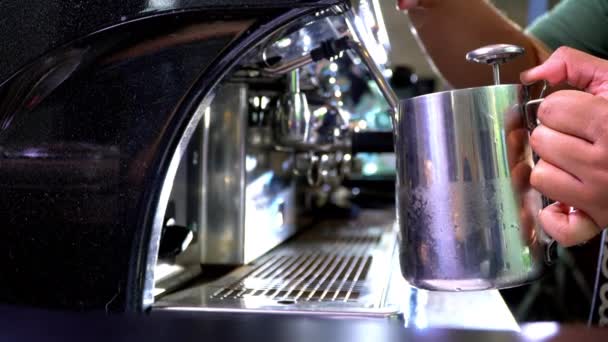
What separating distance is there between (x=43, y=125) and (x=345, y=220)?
0.93m

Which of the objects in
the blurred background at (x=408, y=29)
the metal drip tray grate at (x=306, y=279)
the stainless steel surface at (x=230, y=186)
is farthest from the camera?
the blurred background at (x=408, y=29)

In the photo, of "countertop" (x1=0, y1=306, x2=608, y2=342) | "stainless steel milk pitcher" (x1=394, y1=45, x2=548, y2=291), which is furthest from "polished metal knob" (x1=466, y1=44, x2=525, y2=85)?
"countertop" (x1=0, y1=306, x2=608, y2=342)

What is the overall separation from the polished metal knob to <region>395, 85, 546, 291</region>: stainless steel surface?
0.07 ft

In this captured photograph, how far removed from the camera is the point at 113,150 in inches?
13.8

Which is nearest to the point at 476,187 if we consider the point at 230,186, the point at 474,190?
the point at 474,190

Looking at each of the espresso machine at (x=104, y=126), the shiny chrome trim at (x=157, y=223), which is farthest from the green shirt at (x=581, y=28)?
the shiny chrome trim at (x=157, y=223)

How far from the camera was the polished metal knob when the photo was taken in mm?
304

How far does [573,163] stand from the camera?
295 millimetres

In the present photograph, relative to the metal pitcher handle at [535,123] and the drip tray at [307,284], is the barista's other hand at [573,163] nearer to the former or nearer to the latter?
the metal pitcher handle at [535,123]

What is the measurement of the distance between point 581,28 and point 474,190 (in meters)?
0.64

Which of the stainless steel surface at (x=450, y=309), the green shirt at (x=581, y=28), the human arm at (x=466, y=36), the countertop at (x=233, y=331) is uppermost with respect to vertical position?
the green shirt at (x=581, y=28)

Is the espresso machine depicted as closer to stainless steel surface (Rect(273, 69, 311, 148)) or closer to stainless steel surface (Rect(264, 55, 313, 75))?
stainless steel surface (Rect(264, 55, 313, 75))

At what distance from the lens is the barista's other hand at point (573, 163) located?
29 cm

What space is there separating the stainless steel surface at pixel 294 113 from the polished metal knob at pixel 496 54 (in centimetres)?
31
